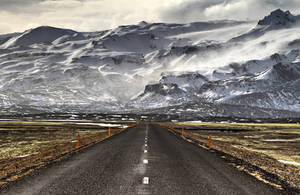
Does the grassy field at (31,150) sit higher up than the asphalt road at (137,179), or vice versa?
the asphalt road at (137,179)

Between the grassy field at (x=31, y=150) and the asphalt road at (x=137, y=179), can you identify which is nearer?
the asphalt road at (x=137, y=179)

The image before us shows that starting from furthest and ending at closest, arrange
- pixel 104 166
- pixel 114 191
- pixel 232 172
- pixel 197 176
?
pixel 104 166 → pixel 232 172 → pixel 197 176 → pixel 114 191

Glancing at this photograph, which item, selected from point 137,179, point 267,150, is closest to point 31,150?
point 137,179

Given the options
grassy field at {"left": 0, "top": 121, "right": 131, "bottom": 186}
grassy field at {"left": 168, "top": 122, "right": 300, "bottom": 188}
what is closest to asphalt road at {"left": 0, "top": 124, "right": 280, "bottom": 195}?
grassy field at {"left": 0, "top": 121, "right": 131, "bottom": 186}

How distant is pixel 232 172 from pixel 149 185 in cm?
532

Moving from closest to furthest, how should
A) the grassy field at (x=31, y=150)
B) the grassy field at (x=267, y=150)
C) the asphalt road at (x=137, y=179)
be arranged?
1. the asphalt road at (x=137, y=179)
2. the grassy field at (x=31, y=150)
3. the grassy field at (x=267, y=150)

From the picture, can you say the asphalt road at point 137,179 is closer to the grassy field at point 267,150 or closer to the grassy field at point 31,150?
the grassy field at point 31,150

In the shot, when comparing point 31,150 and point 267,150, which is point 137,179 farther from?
point 267,150

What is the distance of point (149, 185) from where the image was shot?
1271cm

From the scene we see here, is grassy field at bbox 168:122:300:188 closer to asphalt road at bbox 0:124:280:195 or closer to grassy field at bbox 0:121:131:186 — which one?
asphalt road at bbox 0:124:280:195

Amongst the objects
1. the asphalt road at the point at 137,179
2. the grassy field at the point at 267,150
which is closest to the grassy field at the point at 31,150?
the asphalt road at the point at 137,179

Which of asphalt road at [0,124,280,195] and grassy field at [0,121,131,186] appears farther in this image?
grassy field at [0,121,131,186]

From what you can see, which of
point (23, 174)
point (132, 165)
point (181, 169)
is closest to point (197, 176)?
point (181, 169)

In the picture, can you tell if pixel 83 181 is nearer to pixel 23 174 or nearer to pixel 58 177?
pixel 58 177
